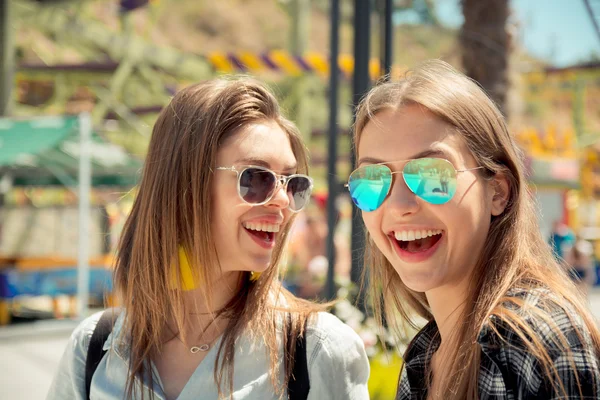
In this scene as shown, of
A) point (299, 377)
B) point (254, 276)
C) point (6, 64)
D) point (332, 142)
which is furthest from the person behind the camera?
point (6, 64)

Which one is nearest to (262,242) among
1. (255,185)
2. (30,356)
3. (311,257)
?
(255,185)

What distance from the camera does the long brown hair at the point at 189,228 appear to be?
200 cm

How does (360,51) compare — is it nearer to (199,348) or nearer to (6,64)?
(199,348)

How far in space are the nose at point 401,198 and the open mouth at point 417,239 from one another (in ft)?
0.16

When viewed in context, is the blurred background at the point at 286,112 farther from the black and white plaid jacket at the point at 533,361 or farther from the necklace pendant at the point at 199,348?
the black and white plaid jacket at the point at 533,361

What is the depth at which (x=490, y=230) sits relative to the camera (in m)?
1.68

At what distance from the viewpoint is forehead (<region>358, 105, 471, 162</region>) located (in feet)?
5.36

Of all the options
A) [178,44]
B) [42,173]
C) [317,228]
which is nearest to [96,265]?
[42,173]

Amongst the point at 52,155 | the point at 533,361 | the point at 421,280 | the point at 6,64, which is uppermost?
the point at 6,64

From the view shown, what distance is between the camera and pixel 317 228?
10.3m

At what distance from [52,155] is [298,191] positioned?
9.41 meters

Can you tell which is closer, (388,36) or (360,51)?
(388,36)

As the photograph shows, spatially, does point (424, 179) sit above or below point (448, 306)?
above

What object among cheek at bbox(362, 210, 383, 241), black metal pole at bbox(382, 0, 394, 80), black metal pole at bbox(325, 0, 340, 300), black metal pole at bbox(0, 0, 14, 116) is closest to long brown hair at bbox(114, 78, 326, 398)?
cheek at bbox(362, 210, 383, 241)
